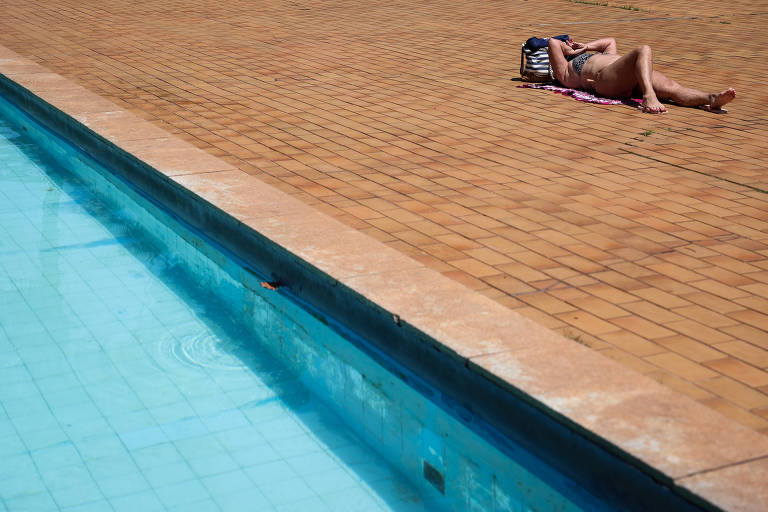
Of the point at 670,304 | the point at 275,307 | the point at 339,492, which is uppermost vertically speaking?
the point at 670,304

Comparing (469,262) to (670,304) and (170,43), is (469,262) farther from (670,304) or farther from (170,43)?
(170,43)

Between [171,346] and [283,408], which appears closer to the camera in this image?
[283,408]

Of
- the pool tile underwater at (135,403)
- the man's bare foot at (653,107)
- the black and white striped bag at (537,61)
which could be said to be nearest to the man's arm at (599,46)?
the black and white striped bag at (537,61)

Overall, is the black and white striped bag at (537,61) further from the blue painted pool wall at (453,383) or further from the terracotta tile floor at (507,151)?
the blue painted pool wall at (453,383)


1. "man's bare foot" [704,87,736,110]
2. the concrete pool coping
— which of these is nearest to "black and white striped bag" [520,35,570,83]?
"man's bare foot" [704,87,736,110]

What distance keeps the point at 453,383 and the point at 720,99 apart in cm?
463

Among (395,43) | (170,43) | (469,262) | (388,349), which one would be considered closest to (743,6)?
(395,43)

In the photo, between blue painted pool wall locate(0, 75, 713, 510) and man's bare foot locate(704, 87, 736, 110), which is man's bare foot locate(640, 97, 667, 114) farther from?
blue painted pool wall locate(0, 75, 713, 510)

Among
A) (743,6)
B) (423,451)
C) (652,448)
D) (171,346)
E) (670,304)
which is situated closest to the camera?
(652,448)

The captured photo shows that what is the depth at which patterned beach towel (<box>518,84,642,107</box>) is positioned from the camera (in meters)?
7.19

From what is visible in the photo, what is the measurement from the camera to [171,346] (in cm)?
417

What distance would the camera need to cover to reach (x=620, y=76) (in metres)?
7.07

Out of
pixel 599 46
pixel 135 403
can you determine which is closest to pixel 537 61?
pixel 599 46

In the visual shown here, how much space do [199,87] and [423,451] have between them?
507cm
